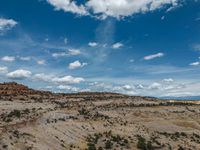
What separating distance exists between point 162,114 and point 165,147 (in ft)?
117

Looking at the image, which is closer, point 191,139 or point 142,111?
point 191,139

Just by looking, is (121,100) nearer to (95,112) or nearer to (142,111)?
(142,111)

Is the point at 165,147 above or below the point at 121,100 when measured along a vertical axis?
below

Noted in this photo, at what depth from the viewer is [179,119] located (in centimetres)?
9600

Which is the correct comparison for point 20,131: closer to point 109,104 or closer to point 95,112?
point 95,112

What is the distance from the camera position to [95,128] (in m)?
65.9

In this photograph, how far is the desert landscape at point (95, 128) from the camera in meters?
51.3

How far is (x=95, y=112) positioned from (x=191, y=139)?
2177 centimetres

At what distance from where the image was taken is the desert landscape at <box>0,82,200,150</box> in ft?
168

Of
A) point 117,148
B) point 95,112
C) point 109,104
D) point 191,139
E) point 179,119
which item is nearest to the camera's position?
point 117,148

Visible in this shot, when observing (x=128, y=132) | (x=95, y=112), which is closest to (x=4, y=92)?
(x=95, y=112)

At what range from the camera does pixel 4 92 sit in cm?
11012

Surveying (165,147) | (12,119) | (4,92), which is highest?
(4,92)

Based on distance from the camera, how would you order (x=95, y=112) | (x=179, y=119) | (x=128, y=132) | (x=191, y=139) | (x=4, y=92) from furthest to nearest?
(x=4, y=92) → (x=179, y=119) → (x=95, y=112) → (x=191, y=139) → (x=128, y=132)
